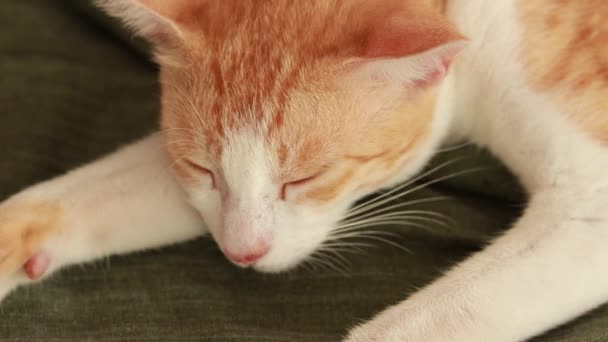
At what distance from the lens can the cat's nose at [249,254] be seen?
0.98 m

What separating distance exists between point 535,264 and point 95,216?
69 centimetres

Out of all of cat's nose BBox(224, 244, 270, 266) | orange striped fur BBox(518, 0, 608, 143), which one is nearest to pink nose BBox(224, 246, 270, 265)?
cat's nose BBox(224, 244, 270, 266)

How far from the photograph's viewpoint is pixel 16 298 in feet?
3.45

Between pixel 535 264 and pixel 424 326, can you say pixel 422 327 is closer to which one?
pixel 424 326

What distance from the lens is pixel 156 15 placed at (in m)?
0.93

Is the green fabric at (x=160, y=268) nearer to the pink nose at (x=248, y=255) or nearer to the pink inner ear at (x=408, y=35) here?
the pink nose at (x=248, y=255)

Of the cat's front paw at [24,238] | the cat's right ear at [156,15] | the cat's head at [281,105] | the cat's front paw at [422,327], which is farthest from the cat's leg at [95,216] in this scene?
the cat's front paw at [422,327]

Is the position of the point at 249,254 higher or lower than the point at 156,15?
lower

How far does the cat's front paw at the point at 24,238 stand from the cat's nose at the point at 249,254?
30cm

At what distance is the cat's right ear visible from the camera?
937 millimetres

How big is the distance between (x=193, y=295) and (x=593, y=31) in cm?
74

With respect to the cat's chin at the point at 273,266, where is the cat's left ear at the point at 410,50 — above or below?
above

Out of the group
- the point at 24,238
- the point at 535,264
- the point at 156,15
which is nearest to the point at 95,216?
the point at 24,238

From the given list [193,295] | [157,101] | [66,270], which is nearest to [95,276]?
[66,270]
